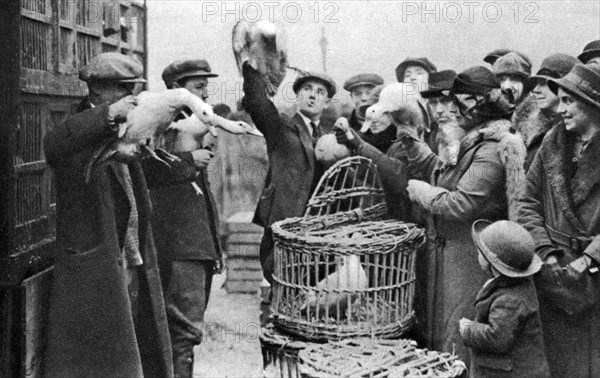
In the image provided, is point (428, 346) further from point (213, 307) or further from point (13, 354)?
point (13, 354)

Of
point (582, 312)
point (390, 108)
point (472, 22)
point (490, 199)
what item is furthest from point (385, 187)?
point (582, 312)

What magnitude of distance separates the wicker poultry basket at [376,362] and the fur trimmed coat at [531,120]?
124 cm

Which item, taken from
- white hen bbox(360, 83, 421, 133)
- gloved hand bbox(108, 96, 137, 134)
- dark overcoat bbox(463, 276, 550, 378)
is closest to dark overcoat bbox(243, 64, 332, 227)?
white hen bbox(360, 83, 421, 133)

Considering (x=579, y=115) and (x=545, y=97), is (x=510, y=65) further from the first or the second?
(x=579, y=115)

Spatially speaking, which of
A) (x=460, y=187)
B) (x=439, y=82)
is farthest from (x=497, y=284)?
(x=439, y=82)

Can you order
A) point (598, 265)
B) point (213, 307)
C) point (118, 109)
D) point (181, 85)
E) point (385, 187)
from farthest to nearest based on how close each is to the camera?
point (385, 187), point (213, 307), point (181, 85), point (598, 265), point (118, 109)

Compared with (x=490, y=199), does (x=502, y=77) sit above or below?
above

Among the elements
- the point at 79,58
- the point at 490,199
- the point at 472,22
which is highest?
the point at 472,22

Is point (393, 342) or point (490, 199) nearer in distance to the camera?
point (393, 342)

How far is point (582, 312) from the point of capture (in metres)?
3.37

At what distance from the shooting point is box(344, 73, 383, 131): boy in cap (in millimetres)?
4148

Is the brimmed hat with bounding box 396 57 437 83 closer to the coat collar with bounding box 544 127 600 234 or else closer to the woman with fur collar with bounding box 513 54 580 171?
the woman with fur collar with bounding box 513 54 580 171

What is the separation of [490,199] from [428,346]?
3.22 ft

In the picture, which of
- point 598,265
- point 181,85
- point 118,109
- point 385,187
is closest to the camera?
point 118,109
